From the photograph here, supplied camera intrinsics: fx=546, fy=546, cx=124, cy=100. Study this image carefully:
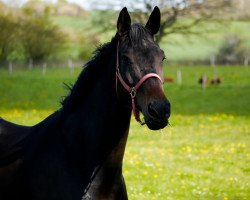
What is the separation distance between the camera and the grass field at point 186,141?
11406 mm

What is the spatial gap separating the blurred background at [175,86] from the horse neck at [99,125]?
0.50 metres

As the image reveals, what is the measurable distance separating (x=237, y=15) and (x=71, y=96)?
5561 centimetres

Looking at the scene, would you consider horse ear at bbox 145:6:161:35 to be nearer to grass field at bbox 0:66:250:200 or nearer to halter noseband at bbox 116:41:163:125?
halter noseband at bbox 116:41:163:125

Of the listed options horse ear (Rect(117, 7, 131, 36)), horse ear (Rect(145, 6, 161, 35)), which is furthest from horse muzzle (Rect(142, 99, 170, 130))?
horse ear (Rect(145, 6, 161, 35))

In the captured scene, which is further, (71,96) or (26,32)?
(26,32)

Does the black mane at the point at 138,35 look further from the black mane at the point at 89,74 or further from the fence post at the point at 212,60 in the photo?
the fence post at the point at 212,60

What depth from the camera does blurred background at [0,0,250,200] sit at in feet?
41.4

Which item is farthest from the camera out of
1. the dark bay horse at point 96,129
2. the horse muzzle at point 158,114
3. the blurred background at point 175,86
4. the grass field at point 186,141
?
the blurred background at point 175,86

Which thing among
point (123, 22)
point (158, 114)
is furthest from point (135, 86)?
point (123, 22)

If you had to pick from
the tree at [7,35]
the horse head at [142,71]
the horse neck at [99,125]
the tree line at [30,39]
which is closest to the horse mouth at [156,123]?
the horse head at [142,71]

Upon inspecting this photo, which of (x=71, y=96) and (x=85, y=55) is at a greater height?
(x=71, y=96)

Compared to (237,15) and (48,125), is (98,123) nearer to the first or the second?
(48,125)

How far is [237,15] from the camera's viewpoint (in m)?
58.9

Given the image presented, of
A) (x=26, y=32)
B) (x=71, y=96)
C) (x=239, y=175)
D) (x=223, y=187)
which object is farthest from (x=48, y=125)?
(x=26, y=32)
